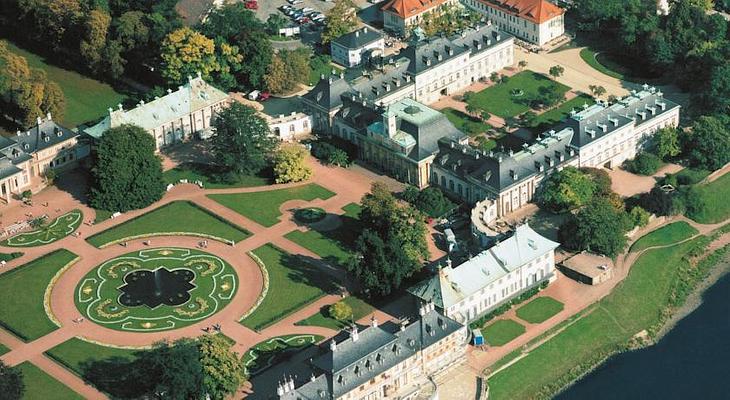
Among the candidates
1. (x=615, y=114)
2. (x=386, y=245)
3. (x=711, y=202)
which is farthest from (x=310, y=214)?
(x=711, y=202)

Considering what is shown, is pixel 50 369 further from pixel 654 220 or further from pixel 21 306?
pixel 654 220

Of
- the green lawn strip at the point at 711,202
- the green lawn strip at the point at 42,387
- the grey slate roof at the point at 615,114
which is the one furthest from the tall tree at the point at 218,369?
the green lawn strip at the point at 711,202

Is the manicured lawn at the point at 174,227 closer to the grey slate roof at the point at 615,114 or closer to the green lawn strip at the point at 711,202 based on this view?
the grey slate roof at the point at 615,114

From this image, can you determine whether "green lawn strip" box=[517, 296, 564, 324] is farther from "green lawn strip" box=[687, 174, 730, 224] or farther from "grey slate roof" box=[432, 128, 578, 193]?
"green lawn strip" box=[687, 174, 730, 224]

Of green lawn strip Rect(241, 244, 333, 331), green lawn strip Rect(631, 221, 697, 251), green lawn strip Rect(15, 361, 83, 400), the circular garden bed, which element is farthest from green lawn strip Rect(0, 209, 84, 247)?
green lawn strip Rect(631, 221, 697, 251)

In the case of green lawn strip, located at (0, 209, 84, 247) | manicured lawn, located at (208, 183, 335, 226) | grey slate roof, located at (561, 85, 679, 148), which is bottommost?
manicured lawn, located at (208, 183, 335, 226)

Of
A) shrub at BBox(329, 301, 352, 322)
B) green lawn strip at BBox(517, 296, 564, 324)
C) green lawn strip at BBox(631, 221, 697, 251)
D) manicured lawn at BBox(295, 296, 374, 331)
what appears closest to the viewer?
manicured lawn at BBox(295, 296, 374, 331)
